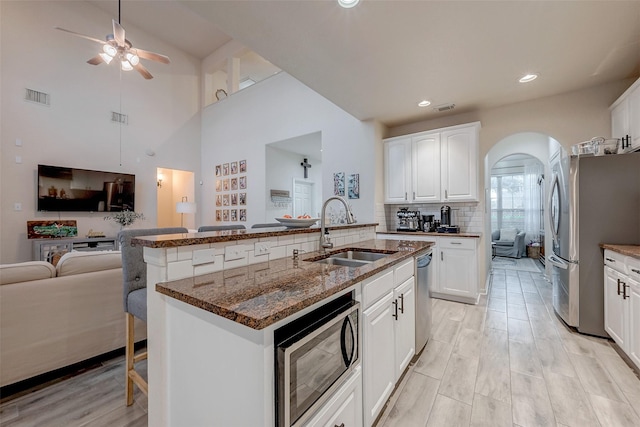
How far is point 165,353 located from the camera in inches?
45.4

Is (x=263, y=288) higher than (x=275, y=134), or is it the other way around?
(x=275, y=134)

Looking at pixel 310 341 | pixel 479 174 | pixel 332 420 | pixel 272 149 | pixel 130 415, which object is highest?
pixel 272 149

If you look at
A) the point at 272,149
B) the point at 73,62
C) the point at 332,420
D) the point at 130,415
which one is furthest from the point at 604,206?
the point at 73,62

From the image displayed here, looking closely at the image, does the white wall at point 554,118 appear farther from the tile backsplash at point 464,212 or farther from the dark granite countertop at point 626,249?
the dark granite countertop at point 626,249

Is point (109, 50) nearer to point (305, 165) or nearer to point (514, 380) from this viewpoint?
point (305, 165)

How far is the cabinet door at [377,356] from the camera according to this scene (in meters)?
1.34

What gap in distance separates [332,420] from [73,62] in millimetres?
7679

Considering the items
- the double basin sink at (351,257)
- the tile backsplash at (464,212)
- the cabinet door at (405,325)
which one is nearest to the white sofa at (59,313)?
the double basin sink at (351,257)

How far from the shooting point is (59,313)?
192 cm

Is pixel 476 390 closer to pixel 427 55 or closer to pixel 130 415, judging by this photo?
pixel 130 415

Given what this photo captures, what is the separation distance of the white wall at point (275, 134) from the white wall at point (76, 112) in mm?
877

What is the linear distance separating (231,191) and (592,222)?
6.20 m

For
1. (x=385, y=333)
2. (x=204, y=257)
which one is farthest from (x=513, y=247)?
(x=204, y=257)

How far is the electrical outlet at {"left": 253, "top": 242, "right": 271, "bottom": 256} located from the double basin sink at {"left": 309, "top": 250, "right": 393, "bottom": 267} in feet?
1.18
